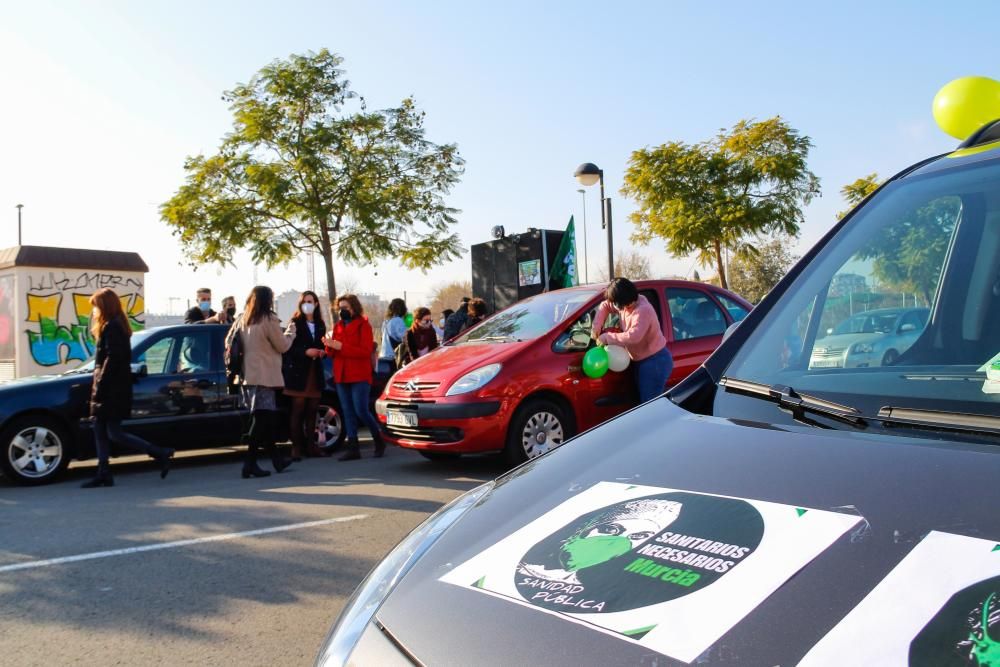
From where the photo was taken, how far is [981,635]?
1045mm

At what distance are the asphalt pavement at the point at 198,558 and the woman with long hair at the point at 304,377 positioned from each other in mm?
949

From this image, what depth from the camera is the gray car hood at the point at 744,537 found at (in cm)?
120

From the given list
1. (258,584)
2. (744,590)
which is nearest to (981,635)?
(744,590)

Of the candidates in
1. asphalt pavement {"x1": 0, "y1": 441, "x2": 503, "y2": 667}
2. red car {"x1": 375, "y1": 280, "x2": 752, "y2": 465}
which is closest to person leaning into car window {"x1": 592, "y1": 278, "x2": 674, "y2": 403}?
red car {"x1": 375, "y1": 280, "x2": 752, "y2": 465}

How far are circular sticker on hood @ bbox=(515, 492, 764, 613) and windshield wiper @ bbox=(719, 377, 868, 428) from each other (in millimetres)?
418

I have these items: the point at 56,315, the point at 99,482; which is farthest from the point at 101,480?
the point at 56,315

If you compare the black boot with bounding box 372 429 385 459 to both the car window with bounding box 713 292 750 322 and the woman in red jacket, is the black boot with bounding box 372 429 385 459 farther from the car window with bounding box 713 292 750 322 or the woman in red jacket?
the car window with bounding box 713 292 750 322

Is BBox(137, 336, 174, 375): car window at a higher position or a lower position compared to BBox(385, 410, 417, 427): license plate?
higher

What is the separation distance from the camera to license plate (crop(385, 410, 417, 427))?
23.7 feet

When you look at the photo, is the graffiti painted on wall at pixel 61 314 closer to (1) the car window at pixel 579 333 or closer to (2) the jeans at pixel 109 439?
(2) the jeans at pixel 109 439

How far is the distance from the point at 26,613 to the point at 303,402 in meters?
4.94

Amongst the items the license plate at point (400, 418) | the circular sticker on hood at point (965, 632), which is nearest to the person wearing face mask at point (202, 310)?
the license plate at point (400, 418)

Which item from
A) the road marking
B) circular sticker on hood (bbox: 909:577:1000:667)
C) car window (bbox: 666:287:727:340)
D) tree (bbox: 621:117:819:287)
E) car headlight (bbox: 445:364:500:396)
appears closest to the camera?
circular sticker on hood (bbox: 909:577:1000:667)

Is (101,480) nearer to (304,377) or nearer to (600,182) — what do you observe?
(304,377)
